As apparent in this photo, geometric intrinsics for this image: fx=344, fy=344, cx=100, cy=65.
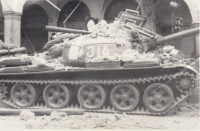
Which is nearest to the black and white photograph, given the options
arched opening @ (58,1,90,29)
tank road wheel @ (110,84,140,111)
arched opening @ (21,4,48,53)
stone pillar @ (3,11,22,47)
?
tank road wheel @ (110,84,140,111)

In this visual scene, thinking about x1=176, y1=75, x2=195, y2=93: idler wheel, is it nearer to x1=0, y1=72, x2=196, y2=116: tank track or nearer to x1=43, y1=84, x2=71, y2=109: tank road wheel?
x1=0, y1=72, x2=196, y2=116: tank track

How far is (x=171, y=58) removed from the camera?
34.4 feet

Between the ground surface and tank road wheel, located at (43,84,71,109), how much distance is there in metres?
1.21

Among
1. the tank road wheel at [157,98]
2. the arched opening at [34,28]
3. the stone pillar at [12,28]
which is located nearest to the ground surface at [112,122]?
the tank road wheel at [157,98]

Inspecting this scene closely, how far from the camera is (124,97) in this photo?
10.2 meters

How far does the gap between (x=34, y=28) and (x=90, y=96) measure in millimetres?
10981

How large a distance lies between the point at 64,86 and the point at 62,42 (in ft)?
6.76

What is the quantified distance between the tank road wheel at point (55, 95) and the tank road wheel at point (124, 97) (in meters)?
1.59

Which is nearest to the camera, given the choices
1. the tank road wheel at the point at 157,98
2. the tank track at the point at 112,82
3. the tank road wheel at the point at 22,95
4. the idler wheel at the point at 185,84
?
the idler wheel at the point at 185,84

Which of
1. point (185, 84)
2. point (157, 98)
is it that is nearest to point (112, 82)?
point (157, 98)

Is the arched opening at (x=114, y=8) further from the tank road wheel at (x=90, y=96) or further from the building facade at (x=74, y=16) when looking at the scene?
the tank road wheel at (x=90, y=96)

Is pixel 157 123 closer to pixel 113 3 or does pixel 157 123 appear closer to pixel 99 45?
pixel 99 45

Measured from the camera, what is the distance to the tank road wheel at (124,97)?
33.1 ft

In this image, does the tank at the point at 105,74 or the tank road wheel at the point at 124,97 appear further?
the tank road wheel at the point at 124,97
